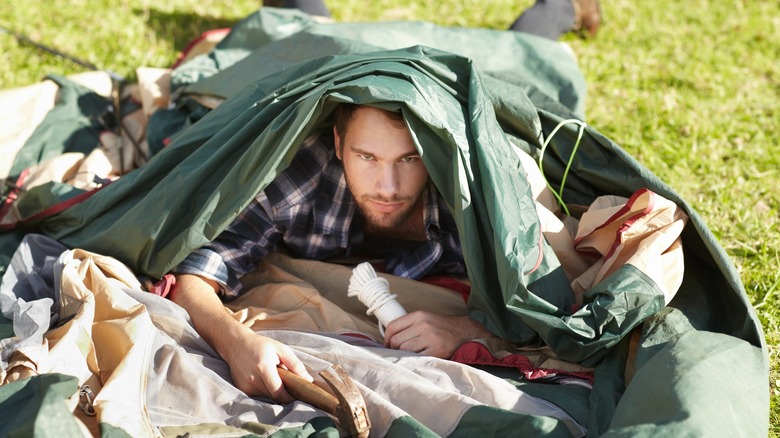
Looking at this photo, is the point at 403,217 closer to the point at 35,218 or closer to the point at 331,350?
the point at 331,350

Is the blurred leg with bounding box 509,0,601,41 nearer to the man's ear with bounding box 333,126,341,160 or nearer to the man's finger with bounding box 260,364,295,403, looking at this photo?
the man's ear with bounding box 333,126,341,160

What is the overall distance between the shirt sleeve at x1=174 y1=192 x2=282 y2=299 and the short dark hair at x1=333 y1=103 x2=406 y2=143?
0.36m

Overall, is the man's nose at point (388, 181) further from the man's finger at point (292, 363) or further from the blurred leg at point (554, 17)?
the blurred leg at point (554, 17)

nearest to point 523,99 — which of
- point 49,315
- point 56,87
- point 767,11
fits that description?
point 49,315

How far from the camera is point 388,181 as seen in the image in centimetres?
303

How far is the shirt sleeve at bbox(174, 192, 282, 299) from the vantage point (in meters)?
3.12

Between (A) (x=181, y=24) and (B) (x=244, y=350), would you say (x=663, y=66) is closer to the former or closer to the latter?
(A) (x=181, y=24)

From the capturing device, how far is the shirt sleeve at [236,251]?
312 cm

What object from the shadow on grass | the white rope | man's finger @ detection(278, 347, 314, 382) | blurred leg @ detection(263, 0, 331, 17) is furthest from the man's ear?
the shadow on grass

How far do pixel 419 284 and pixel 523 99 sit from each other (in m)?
0.75

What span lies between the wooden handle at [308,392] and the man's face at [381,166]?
2.34 feet

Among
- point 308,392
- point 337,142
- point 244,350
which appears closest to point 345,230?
point 337,142

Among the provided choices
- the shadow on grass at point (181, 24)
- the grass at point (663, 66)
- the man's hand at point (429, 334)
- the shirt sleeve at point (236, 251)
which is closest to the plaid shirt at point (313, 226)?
the shirt sleeve at point (236, 251)

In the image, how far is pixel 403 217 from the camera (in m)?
3.19
